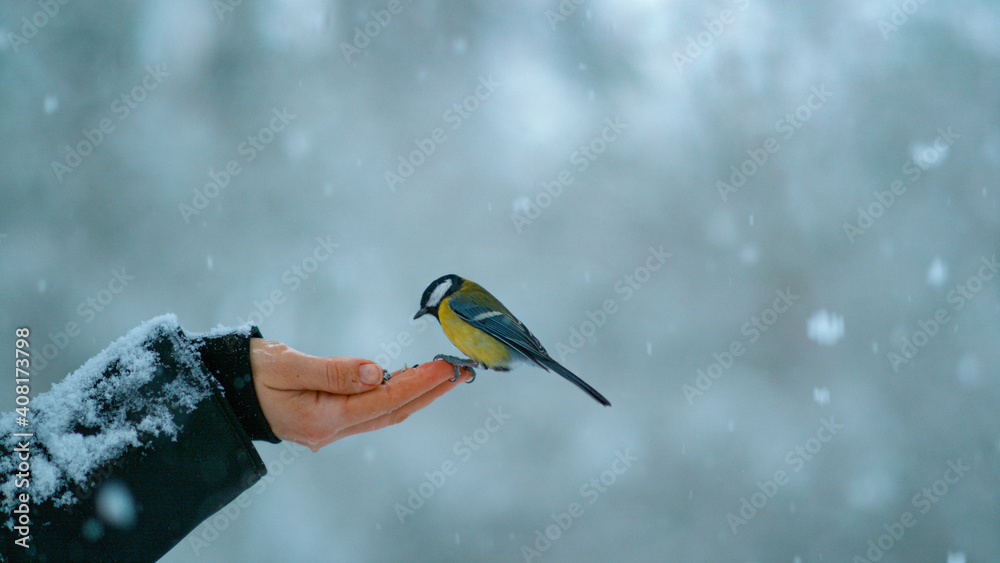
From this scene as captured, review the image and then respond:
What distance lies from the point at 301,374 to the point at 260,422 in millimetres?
188

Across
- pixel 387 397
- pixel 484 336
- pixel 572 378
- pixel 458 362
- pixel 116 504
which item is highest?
pixel 572 378

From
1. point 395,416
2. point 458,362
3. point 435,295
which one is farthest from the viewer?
point 435,295

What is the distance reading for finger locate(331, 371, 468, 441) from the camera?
7.61 ft

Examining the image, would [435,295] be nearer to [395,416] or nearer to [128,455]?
[395,416]

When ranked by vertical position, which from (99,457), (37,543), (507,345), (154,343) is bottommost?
(37,543)

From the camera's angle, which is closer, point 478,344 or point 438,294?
point 478,344

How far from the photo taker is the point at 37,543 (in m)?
1.20

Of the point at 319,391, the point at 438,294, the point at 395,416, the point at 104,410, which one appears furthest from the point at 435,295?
the point at 104,410

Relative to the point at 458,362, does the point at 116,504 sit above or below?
below

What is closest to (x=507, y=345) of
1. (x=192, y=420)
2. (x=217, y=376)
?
(x=217, y=376)

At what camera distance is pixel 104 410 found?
140 cm

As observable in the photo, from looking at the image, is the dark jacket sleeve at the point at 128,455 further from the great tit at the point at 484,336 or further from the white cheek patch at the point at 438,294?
the white cheek patch at the point at 438,294

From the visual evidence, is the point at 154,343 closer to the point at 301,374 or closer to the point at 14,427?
the point at 14,427

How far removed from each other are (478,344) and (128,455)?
5.12 feet
